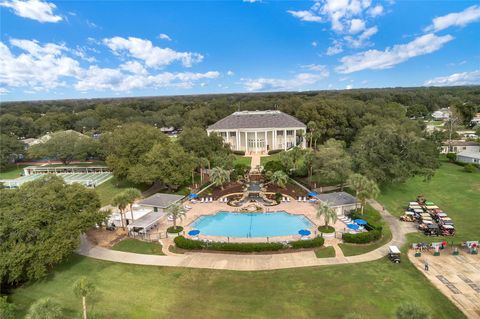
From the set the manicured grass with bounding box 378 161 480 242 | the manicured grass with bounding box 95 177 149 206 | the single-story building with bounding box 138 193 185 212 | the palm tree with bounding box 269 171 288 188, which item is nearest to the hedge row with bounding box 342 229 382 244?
the manicured grass with bounding box 378 161 480 242

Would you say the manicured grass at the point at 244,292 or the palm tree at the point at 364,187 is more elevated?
the palm tree at the point at 364,187

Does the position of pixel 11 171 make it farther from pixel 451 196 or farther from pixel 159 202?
pixel 451 196

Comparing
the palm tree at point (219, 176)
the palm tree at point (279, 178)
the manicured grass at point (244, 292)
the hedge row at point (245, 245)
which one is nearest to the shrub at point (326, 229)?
the hedge row at point (245, 245)

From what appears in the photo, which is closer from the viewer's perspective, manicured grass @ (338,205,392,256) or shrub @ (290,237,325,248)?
manicured grass @ (338,205,392,256)

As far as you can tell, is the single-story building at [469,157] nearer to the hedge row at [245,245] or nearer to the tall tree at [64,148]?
the hedge row at [245,245]

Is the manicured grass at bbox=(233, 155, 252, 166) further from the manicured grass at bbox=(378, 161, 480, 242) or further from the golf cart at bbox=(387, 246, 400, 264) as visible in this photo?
the golf cart at bbox=(387, 246, 400, 264)

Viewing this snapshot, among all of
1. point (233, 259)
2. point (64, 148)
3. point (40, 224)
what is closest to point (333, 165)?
point (233, 259)

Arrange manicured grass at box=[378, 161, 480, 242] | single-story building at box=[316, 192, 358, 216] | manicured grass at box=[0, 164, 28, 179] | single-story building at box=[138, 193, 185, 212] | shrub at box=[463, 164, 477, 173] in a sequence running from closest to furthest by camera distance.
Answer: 1. manicured grass at box=[378, 161, 480, 242]
2. single-story building at box=[316, 192, 358, 216]
3. single-story building at box=[138, 193, 185, 212]
4. shrub at box=[463, 164, 477, 173]
5. manicured grass at box=[0, 164, 28, 179]
